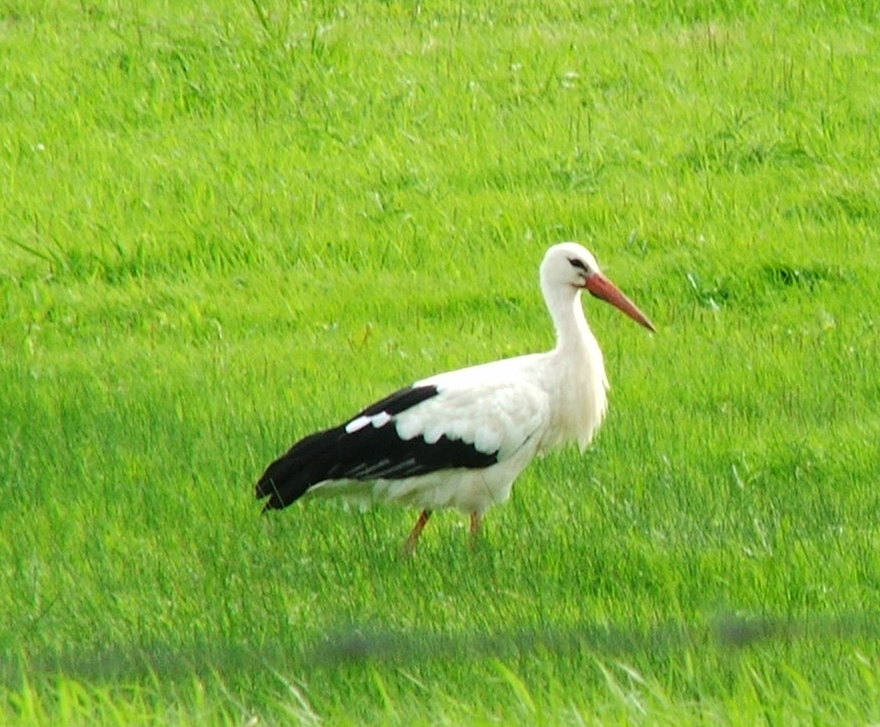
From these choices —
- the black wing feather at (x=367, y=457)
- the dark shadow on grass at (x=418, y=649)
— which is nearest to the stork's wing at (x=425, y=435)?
the black wing feather at (x=367, y=457)

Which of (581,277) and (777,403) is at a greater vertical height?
(581,277)

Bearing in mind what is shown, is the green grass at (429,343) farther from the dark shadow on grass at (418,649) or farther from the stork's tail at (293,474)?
the stork's tail at (293,474)

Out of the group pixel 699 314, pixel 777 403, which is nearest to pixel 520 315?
pixel 699 314

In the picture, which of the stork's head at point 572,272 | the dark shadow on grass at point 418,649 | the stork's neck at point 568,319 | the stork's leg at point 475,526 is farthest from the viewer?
the stork's head at point 572,272

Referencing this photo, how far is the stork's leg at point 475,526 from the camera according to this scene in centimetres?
752

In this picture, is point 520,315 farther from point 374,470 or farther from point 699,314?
point 374,470

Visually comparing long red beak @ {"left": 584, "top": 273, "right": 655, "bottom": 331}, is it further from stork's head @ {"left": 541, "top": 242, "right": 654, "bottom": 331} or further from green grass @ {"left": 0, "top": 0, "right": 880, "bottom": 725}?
green grass @ {"left": 0, "top": 0, "right": 880, "bottom": 725}

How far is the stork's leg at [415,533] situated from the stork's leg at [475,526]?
177 millimetres

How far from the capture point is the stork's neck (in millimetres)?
8023

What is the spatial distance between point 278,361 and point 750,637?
4218 mm

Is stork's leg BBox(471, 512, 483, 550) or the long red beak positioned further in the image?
the long red beak

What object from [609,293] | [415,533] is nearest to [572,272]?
[609,293]

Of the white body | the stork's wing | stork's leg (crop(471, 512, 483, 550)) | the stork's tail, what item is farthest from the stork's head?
the stork's tail

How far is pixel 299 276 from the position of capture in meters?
11.1
